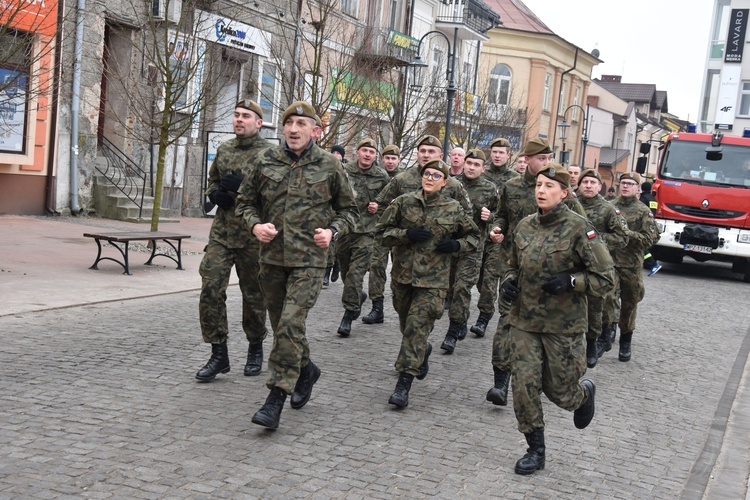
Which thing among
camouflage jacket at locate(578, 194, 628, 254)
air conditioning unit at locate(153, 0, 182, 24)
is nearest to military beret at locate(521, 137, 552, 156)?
camouflage jacket at locate(578, 194, 628, 254)

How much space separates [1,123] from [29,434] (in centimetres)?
1318

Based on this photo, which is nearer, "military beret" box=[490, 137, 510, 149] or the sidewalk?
"military beret" box=[490, 137, 510, 149]

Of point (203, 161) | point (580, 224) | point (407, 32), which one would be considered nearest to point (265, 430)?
point (580, 224)

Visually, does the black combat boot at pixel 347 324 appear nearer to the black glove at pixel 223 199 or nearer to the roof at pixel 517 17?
the black glove at pixel 223 199

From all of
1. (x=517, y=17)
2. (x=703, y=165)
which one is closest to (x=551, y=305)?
(x=703, y=165)

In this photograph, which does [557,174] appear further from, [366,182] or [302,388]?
[366,182]

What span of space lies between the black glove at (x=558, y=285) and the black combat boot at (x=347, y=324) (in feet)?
14.4

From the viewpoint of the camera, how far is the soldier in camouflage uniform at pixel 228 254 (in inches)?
279

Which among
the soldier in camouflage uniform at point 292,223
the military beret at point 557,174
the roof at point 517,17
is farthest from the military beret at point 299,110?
the roof at point 517,17

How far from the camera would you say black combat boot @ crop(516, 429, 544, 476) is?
5.75 meters

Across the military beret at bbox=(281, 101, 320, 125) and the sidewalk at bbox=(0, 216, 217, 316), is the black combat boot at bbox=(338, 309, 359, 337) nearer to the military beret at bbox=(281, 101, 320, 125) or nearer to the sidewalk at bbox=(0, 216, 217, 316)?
the sidewalk at bbox=(0, 216, 217, 316)

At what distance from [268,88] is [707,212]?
A: 41.7 feet

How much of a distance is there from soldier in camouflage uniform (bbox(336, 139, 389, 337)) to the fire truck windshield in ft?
39.2

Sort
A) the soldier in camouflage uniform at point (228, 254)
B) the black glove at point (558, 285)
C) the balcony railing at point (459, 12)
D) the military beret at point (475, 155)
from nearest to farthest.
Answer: the black glove at point (558, 285) → the soldier in camouflage uniform at point (228, 254) → the military beret at point (475, 155) → the balcony railing at point (459, 12)
